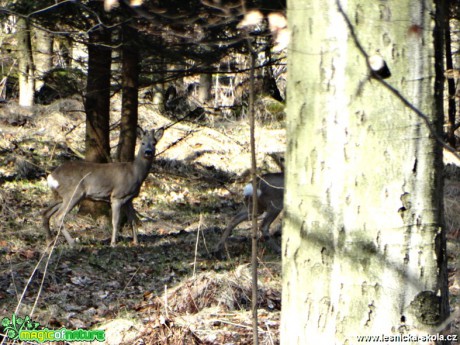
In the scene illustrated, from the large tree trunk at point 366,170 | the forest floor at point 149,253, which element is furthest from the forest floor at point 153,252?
the large tree trunk at point 366,170

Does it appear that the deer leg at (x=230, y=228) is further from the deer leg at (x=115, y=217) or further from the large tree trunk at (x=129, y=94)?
the large tree trunk at (x=129, y=94)

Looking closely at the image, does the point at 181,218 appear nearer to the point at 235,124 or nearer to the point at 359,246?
the point at 235,124

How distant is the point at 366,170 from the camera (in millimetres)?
2219

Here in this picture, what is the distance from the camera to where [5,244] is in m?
9.12

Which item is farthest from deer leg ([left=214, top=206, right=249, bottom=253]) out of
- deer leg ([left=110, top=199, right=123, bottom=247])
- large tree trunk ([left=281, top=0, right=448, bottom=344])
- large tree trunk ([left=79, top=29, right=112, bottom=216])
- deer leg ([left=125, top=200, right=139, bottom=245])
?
large tree trunk ([left=281, top=0, right=448, bottom=344])

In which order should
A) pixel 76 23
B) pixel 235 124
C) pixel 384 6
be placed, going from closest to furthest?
pixel 384 6
pixel 76 23
pixel 235 124

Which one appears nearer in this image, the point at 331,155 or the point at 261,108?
the point at 331,155

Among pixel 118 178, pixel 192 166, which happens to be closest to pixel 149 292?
pixel 118 178

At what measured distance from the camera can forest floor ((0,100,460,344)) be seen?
505 cm

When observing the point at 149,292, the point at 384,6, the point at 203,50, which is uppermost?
the point at 203,50

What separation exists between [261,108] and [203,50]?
9.20 meters

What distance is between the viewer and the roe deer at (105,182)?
34.9ft

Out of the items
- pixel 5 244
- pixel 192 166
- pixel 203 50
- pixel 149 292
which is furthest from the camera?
pixel 192 166

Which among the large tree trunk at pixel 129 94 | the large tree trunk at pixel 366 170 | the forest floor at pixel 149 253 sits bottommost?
the forest floor at pixel 149 253
